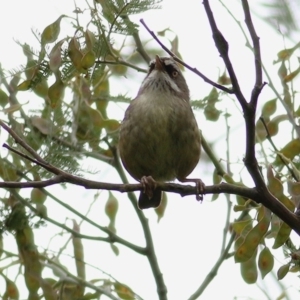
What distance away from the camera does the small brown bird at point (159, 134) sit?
14.7 ft

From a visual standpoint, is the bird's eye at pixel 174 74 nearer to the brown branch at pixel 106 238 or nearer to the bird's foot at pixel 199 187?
the bird's foot at pixel 199 187

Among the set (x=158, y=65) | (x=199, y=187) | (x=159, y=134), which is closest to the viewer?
(x=199, y=187)

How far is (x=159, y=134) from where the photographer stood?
4.46 m

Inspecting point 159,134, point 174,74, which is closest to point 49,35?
point 159,134

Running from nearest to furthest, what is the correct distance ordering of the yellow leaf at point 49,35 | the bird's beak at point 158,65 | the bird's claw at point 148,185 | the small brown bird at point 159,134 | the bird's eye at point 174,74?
the yellow leaf at point 49,35 → the bird's claw at point 148,185 → the small brown bird at point 159,134 → the bird's beak at point 158,65 → the bird's eye at point 174,74

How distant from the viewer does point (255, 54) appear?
9.66ft

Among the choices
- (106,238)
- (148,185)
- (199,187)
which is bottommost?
(199,187)

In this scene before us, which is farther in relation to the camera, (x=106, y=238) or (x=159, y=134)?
(x=106, y=238)

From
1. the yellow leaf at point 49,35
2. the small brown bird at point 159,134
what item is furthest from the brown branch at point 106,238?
the yellow leaf at point 49,35

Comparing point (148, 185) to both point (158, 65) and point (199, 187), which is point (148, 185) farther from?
point (158, 65)

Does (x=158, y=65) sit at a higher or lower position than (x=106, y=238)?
higher

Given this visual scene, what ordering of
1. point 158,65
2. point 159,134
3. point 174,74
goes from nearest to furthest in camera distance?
point 159,134 < point 158,65 < point 174,74

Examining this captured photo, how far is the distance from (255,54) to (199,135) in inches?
68.3

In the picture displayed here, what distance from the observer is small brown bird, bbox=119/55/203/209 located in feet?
14.7
